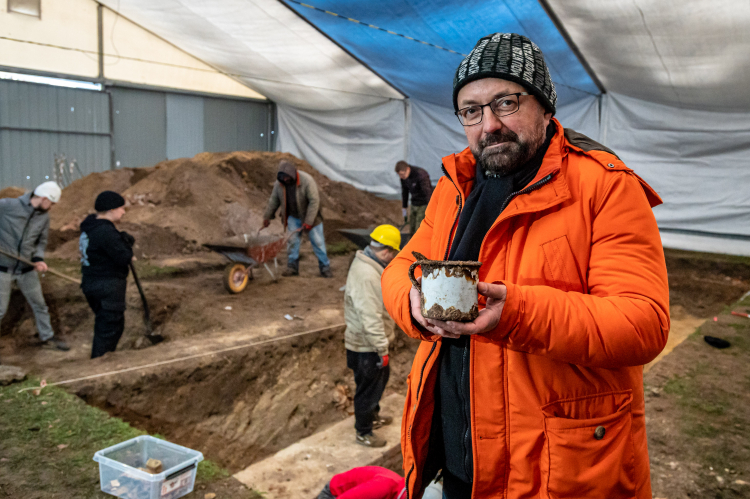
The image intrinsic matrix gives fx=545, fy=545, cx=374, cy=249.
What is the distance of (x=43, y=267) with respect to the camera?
557 cm

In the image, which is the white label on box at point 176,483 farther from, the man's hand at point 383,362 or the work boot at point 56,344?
the work boot at point 56,344

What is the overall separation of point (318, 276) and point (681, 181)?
629 cm

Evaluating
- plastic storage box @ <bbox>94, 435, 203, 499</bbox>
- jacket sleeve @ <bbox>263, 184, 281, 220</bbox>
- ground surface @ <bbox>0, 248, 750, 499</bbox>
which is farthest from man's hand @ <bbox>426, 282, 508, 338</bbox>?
jacket sleeve @ <bbox>263, 184, 281, 220</bbox>

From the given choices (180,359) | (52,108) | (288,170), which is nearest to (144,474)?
(180,359)

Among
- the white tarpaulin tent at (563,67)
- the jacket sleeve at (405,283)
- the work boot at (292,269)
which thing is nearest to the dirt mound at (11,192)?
the white tarpaulin tent at (563,67)

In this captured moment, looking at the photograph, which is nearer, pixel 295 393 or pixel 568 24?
pixel 295 393

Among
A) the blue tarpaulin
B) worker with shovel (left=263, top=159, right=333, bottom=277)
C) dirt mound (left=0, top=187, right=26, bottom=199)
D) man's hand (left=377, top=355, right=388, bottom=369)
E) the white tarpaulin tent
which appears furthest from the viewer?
dirt mound (left=0, top=187, right=26, bottom=199)

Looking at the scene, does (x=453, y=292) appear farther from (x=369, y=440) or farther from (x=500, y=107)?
(x=369, y=440)

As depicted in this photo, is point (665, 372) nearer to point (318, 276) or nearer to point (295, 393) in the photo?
point (295, 393)

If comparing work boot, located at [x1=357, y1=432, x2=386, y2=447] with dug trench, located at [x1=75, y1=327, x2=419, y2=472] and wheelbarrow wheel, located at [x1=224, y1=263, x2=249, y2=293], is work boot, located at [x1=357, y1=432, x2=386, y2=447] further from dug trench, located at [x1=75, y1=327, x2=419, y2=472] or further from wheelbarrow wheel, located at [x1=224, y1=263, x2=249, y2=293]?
wheelbarrow wheel, located at [x1=224, y1=263, x2=249, y2=293]

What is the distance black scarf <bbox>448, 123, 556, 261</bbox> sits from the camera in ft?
4.65

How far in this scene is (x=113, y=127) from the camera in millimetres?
13461

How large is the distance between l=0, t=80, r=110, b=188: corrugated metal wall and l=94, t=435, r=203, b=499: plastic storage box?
1099cm

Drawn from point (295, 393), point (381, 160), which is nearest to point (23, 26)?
point (381, 160)
